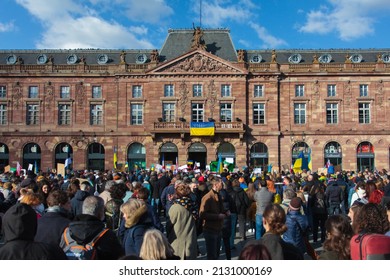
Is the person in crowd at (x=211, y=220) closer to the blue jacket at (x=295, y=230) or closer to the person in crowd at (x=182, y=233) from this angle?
the person in crowd at (x=182, y=233)

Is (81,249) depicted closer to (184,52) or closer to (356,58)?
(184,52)

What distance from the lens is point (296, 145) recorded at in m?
41.2

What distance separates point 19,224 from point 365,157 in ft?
135

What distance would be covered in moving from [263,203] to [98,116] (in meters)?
32.8

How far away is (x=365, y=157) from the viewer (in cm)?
4084

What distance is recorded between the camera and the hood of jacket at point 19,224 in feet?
14.1

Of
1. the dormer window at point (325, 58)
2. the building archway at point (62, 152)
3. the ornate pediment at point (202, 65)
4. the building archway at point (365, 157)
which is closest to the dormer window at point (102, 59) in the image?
the ornate pediment at point (202, 65)

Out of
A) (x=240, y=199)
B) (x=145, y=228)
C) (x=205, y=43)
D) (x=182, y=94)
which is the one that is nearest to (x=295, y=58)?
(x=205, y=43)

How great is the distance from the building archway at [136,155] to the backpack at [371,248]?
36899mm

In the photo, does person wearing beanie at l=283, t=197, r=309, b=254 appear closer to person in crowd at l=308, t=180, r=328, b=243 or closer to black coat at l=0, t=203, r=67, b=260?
black coat at l=0, t=203, r=67, b=260

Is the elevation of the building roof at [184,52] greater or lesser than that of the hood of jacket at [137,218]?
greater

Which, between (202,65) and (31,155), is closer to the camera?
(202,65)

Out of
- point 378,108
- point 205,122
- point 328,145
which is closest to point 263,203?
point 205,122
